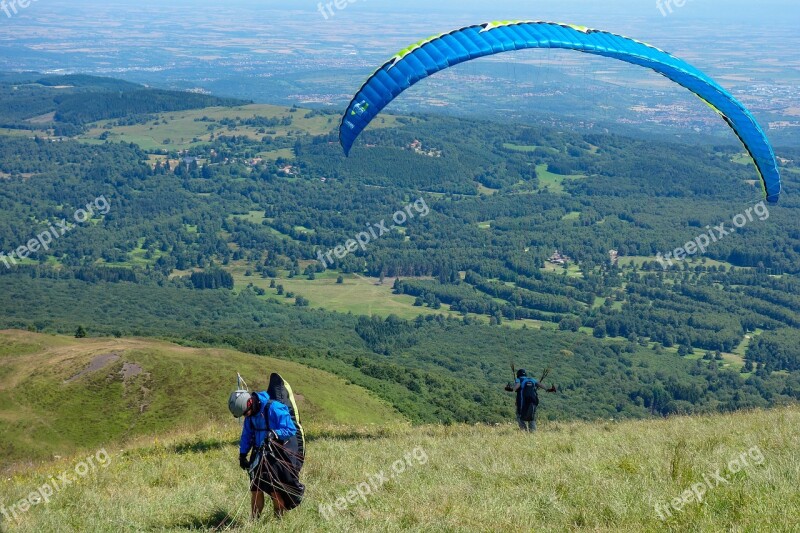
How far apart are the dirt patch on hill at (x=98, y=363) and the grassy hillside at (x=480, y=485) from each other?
87.9ft

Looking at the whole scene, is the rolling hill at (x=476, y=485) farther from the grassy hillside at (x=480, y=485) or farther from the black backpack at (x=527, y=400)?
the black backpack at (x=527, y=400)

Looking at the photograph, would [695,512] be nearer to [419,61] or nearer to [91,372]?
[419,61]

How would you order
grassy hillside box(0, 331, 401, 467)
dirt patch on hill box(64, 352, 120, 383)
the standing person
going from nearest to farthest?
1. the standing person
2. grassy hillside box(0, 331, 401, 467)
3. dirt patch on hill box(64, 352, 120, 383)

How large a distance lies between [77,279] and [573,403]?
105331 millimetres

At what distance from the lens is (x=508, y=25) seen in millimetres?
20703

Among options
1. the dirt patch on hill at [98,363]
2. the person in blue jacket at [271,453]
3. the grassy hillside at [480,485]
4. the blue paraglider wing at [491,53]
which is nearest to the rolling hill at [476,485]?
the grassy hillside at [480,485]

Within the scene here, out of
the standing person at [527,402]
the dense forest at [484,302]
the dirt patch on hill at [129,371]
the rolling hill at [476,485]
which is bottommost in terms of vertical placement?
the dense forest at [484,302]

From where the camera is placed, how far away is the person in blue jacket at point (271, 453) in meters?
10.3

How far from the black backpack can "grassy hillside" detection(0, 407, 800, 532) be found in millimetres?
2053

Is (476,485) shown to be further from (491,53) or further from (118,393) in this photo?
(118,393)

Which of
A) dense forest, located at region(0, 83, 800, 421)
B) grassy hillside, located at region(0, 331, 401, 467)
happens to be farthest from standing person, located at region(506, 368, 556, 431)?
dense forest, located at region(0, 83, 800, 421)

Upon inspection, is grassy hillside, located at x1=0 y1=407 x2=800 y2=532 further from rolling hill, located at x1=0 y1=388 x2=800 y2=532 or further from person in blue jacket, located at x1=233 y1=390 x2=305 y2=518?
person in blue jacket, located at x1=233 y1=390 x2=305 y2=518

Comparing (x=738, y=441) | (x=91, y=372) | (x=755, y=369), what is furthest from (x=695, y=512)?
(x=755, y=369)

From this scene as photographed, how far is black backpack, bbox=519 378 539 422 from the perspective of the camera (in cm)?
1903
